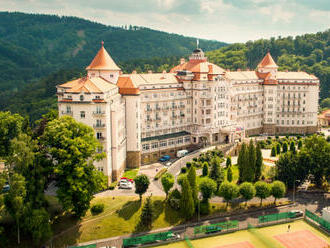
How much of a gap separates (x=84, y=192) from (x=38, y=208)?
8495 mm

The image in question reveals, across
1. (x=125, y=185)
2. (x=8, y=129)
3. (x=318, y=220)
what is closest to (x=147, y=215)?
(x=125, y=185)

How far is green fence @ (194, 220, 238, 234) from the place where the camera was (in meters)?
69.6

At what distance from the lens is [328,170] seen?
84.6 m

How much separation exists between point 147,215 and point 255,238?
71.8ft

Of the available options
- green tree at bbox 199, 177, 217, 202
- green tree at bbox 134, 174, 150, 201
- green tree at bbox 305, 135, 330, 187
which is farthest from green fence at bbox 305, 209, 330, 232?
green tree at bbox 134, 174, 150, 201

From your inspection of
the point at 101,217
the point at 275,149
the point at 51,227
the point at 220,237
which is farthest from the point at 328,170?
the point at 51,227

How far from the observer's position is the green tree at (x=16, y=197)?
58.9m

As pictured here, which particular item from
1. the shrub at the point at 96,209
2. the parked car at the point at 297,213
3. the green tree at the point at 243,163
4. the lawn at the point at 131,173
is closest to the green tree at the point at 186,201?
the shrub at the point at 96,209

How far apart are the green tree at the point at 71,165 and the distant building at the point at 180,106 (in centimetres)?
1064

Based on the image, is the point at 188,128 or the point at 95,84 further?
the point at 188,128

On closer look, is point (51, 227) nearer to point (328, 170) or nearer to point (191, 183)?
point (191, 183)

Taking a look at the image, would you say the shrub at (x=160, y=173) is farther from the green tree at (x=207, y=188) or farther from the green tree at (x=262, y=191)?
the green tree at (x=262, y=191)

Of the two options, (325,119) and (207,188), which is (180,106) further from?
(325,119)

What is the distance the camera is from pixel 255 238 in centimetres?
6894
